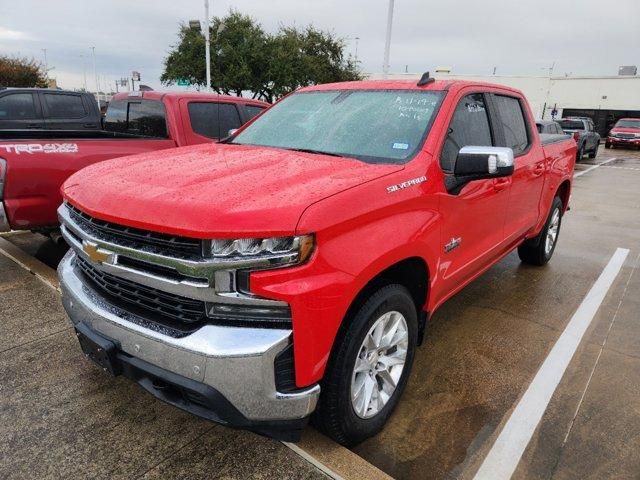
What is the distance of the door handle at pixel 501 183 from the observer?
337cm

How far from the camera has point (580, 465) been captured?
2469 mm

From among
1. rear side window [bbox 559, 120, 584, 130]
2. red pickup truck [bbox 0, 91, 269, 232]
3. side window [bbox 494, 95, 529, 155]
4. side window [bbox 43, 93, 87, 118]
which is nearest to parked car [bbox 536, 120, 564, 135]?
rear side window [bbox 559, 120, 584, 130]

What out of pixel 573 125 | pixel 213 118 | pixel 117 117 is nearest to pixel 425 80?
pixel 213 118

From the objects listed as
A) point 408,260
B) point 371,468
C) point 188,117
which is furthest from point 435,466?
point 188,117

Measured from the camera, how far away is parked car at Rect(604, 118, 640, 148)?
26.3 m

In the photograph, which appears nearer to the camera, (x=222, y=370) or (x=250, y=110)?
(x=222, y=370)

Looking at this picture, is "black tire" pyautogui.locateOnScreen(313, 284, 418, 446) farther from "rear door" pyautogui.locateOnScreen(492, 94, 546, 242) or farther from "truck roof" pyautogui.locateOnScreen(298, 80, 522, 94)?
"rear door" pyautogui.locateOnScreen(492, 94, 546, 242)

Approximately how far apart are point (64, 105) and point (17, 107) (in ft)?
2.54

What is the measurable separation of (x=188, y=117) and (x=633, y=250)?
600cm

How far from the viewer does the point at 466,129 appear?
3213mm

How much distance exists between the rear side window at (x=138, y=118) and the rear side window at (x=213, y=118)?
36 cm

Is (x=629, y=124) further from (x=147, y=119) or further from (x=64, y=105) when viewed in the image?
(x=147, y=119)

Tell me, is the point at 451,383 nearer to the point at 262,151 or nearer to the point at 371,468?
the point at 371,468

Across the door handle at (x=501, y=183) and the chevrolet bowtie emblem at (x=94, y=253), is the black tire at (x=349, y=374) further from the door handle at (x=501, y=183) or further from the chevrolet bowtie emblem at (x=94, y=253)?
the door handle at (x=501, y=183)
